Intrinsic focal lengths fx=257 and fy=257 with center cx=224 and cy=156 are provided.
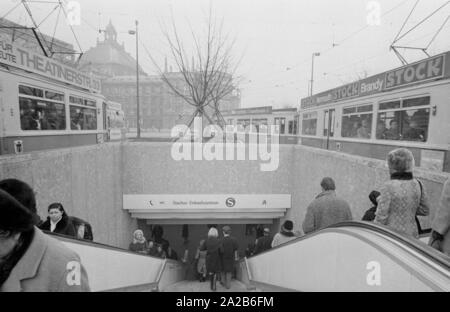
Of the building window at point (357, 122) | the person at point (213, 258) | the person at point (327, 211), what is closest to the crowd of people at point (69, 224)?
the person at point (327, 211)

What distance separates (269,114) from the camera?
1850cm

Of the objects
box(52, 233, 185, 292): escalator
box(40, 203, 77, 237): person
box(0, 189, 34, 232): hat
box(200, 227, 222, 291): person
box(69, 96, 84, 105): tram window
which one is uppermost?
box(69, 96, 84, 105): tram window

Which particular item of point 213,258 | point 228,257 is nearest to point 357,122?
point 228,257

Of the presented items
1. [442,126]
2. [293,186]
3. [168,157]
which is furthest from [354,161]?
[168,157]

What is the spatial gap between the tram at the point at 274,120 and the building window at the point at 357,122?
5.73 meters

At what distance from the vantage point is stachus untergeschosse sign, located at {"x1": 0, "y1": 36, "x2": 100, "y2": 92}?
5062 mm

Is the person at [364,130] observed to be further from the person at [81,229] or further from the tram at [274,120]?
the person at [81,229]

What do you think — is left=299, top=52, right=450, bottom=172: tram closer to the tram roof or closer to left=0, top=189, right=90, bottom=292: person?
the tram roof

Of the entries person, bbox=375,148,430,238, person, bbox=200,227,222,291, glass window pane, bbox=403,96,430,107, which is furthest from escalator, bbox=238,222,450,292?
glass window pane, bbox=403,96,430,107

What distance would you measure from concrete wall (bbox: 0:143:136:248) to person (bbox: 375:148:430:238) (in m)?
5.30

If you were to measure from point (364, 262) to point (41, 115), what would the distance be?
7139mm

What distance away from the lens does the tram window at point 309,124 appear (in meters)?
11.6

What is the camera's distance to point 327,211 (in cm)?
350
